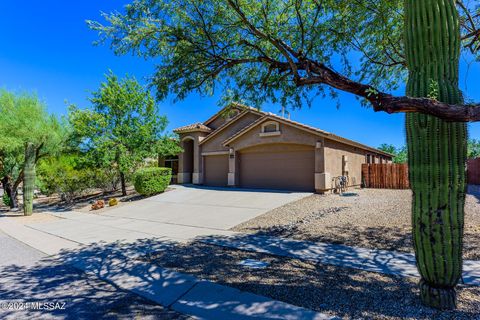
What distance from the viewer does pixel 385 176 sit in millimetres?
18719

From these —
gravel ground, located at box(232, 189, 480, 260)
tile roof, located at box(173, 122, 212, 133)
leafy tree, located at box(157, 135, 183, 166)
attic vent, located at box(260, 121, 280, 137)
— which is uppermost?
tile roof, located at box(173, 122, 212, 133)

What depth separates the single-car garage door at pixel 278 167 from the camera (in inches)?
640

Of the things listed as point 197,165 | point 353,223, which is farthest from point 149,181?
point 353,223

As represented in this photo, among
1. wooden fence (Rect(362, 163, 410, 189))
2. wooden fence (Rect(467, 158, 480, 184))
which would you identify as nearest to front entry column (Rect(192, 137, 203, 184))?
wooden fence (Rect(362, 163, 410, 189))

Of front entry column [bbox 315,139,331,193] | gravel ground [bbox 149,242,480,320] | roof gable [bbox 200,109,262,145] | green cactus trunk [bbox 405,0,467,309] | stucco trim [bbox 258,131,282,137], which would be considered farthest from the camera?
roof gable [bbox 200,109,262,145]

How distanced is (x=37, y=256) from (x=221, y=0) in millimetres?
7734

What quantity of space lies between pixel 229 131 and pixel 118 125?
→ 758 cm

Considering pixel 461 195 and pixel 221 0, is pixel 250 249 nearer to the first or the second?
pixel 461 195

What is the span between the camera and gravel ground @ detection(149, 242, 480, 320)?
3.55m

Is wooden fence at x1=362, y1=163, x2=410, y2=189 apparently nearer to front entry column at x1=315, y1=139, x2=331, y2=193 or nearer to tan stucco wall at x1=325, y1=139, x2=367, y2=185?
tan stucco wall at x1=325, y1=139, x2=367, y2=185

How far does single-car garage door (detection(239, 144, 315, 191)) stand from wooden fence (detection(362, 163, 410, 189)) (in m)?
6.14

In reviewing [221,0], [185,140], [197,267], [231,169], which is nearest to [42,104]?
[185,140]

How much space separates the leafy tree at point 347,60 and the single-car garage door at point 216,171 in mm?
12221

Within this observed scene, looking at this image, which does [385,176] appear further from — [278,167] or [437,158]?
[437,158]
